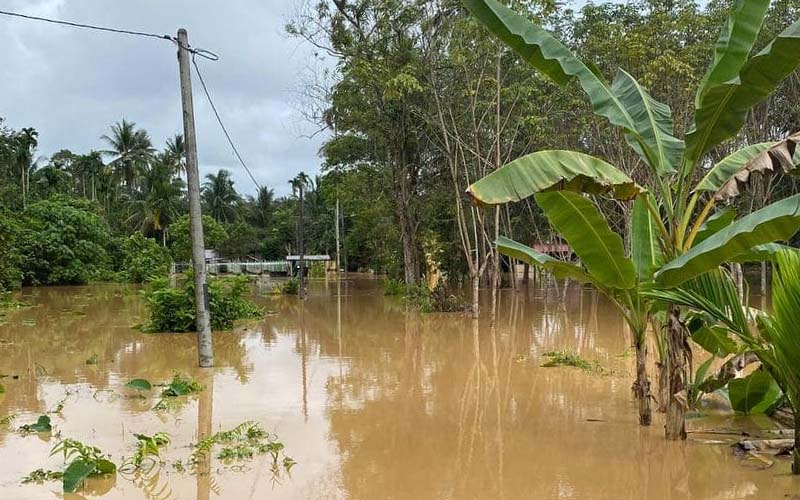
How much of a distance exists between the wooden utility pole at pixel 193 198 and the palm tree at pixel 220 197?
50871 mm

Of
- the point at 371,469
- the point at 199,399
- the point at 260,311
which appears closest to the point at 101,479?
the point at 371,469

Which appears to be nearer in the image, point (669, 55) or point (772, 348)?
point (772, 348)

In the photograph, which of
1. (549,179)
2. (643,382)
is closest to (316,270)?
(643,382)

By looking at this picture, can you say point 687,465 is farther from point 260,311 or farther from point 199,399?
point 260,311

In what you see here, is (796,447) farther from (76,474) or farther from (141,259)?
(141,259)

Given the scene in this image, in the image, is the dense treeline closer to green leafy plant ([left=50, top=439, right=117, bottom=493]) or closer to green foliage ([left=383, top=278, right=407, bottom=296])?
green foliage ([left=383, top=278, right=407, bottom=296])

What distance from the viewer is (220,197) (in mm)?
61219

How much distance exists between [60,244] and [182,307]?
857 inches

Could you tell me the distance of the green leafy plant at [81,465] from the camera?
5.11m

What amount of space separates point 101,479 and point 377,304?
19.0 m

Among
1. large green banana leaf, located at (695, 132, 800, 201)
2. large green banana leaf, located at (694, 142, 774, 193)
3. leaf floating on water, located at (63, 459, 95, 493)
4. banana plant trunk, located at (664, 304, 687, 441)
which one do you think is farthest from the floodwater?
large green banana leaf, located at (694, 142, 774, 193)

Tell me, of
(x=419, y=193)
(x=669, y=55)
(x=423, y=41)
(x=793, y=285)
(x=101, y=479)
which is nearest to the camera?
(x=793, y=285)

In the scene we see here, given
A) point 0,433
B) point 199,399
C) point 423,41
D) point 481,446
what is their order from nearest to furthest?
1. point 481,446
2. point 0,433
3. point 199,399
4. point 423,41

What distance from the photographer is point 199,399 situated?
862 cm
